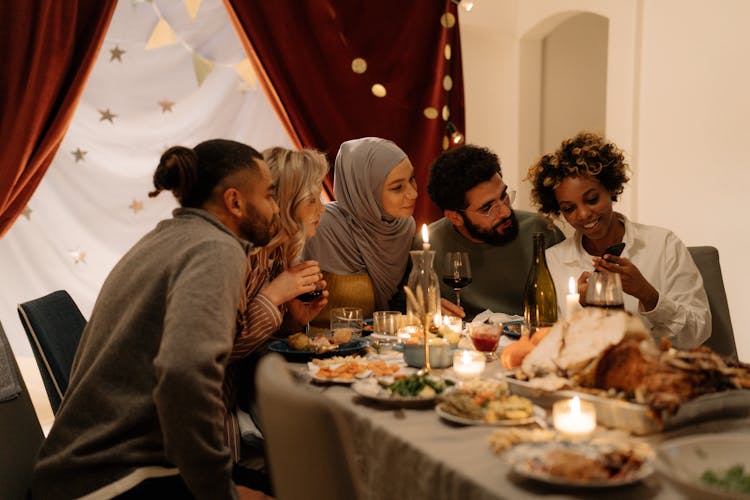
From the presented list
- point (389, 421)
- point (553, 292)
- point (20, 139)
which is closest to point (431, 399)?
point (389, 421)

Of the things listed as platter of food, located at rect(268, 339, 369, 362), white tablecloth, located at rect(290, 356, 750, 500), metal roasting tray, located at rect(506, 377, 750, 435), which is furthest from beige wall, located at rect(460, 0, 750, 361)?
white tablecloth, located at rect(290, 356, 750, 500)

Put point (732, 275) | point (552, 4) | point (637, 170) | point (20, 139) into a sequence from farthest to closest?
point (552, 4) → point (637, 170) → point (732, 275) → point (20, 139)

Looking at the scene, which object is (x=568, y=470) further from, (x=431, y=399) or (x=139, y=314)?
(x=139, y=314)

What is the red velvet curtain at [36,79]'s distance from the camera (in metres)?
3.22

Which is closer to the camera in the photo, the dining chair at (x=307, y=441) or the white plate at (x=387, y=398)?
the dining chair at (x=307, y=441)

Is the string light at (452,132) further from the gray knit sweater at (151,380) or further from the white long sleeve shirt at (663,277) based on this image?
the gray knit sweater at (151,380)

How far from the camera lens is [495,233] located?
2.84m

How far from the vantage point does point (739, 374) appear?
121 centimetres

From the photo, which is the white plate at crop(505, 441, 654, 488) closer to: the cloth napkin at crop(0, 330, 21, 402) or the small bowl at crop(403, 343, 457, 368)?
the small bowl at crop(403, 343, 457, 368)

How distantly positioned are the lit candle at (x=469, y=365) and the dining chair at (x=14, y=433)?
41.9 inches

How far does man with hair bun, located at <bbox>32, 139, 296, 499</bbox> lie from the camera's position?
1282mm

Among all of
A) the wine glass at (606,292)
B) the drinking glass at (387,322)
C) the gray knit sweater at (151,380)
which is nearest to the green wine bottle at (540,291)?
the drinking glass at (387,322)

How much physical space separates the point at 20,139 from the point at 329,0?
2021mm

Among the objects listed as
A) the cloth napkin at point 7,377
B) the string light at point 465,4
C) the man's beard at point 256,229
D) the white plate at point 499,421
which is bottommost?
the cloth napkin at point 7,377
